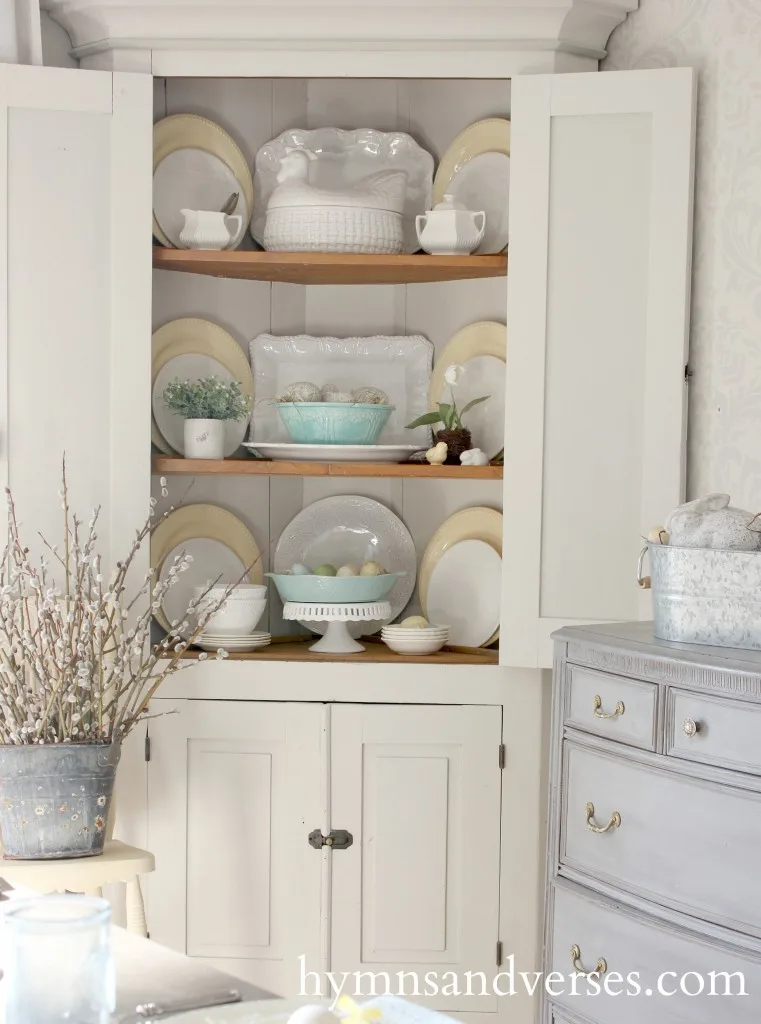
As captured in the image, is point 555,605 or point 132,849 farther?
point 555,605

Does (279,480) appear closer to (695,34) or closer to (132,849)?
(132,849)

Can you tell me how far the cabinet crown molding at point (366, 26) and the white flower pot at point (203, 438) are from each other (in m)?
0.81

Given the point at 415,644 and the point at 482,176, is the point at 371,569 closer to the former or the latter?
the point at 415,644

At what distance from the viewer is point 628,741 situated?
190 centimetres

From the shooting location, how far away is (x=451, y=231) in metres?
2.78

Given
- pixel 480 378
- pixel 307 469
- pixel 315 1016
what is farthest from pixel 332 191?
pixel 315 1016

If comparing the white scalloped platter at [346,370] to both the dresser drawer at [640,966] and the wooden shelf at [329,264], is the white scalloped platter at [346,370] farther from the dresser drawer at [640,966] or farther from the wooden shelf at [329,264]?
the dresser drawer at [640,966]

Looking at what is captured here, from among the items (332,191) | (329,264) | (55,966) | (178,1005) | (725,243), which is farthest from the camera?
(332,191)

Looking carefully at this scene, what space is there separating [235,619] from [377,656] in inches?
13.4

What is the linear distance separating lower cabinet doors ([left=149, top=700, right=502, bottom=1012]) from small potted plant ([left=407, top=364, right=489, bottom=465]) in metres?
0.61

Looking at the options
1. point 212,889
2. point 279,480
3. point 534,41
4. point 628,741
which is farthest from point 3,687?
point 534,41

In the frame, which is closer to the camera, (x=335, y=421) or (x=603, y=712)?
(x=603, y=712)

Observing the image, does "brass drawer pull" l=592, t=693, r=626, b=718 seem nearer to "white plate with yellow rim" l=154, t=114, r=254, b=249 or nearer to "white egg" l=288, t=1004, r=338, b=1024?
"white egg" l=288, t=1004, r=338, b=1024

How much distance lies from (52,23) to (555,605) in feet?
5.83
